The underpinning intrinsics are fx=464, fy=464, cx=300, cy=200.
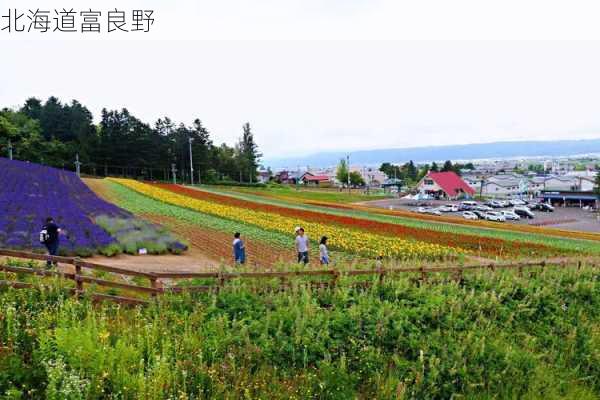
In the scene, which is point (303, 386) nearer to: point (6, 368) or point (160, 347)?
point (160, 347)

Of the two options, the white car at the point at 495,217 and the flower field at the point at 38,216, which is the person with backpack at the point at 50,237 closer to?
the flower field at the point at 38,216

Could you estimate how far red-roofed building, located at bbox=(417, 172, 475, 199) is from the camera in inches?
4190

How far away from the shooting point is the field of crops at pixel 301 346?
6.69 metres

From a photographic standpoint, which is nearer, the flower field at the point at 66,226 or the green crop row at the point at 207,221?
Result: the flower field at the point at 66,226

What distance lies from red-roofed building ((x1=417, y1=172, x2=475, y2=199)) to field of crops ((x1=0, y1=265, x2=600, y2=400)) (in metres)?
98.4

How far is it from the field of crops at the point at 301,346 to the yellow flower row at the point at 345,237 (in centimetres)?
685

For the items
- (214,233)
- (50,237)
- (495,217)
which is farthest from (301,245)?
(495,217)

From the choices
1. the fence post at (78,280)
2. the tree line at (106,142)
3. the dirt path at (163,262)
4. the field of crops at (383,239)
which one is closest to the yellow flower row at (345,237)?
the field of crops at (383,239)

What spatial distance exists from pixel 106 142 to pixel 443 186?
237ft

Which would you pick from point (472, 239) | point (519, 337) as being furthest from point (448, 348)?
point (472, 239)

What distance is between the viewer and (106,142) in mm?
85750

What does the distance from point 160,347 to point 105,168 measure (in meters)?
86.1

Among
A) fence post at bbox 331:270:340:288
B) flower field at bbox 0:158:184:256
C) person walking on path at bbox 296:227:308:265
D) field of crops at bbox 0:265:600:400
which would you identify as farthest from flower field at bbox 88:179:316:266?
field of crops at bbox 0:265:600:400

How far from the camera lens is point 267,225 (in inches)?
1209
